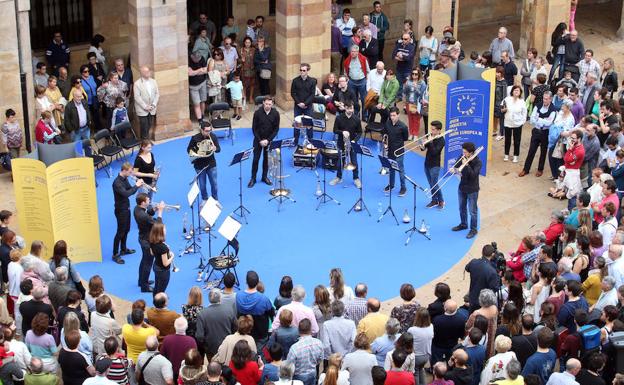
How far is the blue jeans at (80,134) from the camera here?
24.7m

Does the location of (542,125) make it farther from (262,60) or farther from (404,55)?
(262,60)

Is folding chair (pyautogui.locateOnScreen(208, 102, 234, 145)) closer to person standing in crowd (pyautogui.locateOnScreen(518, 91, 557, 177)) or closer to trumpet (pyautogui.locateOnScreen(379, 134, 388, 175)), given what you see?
trumpet (pyautogui.locateOnScreen(379, 134, 388, 175))

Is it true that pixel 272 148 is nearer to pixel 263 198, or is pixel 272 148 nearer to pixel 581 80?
pixel 263 198

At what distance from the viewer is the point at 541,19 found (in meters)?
30.5

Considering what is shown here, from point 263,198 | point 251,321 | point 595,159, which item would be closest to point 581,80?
point 595,159

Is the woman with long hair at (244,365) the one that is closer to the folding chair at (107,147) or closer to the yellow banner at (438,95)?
the folding chair at (107,147)

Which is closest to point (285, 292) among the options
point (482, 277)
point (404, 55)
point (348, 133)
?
point (482, 277)

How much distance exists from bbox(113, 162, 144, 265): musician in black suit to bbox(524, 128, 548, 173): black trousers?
8237 mm

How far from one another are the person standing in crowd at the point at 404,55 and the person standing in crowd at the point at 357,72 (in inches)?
35.9

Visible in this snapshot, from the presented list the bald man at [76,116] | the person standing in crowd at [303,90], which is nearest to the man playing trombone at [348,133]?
the person standing in crowd at [303,90]

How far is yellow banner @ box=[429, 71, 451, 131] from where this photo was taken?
24438 millimetres

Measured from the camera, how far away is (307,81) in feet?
84.3

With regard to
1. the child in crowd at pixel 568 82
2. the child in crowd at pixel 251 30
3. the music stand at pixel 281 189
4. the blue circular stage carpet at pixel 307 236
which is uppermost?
the child in crowd at pixel 251 30

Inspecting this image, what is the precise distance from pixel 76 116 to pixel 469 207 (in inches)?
331
